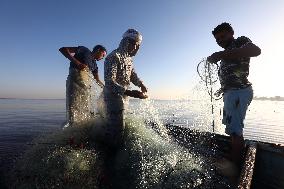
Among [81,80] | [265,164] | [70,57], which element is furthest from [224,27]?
[81,80]

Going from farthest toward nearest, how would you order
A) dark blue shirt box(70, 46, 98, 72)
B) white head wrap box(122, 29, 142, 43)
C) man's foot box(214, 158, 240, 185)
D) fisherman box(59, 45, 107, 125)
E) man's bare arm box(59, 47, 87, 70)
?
dark blue shirt box(70, 46, 98, 72), fisherman box(59, 45, 107, 125), man's bare arm box(59, 47, 87, 70), white head wrap box(122, 29, 142, 43), man's foot box(214, 158, 240, 185)

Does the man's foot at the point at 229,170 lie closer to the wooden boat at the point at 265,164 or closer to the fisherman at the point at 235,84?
the fisherman at the point at 235,84

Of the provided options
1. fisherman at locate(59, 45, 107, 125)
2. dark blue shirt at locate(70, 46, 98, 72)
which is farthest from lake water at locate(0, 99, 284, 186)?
dark blue shirt at locate(70, 46, 98, 72)

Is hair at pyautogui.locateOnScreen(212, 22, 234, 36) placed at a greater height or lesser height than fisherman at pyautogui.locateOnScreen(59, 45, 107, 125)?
greater

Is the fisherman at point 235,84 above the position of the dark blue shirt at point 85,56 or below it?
below

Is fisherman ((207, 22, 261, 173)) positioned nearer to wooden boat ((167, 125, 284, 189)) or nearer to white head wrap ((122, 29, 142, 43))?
wooden boat ((167, 125, 284, 189))

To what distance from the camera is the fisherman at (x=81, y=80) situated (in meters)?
8.67

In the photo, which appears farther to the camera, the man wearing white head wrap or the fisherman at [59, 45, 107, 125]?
the fisherman at [59, 45, 107, 125]

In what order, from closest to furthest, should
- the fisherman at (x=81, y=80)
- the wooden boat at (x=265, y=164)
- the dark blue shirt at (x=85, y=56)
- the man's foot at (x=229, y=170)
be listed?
1. the man's foot at (x=229, y=170)
2. the wooden boat at (x=265, y=164)
3. the fisherman at (x=81, y=80)
4. the dark blue shirt at (x=85, y=56)

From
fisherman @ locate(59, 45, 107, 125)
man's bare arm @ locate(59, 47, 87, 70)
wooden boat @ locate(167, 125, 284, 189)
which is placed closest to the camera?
wooden boat @ locate(167, 125, 284, 189)

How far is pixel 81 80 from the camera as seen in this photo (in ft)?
29.2

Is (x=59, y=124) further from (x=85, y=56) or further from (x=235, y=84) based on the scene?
(x=235, y=84)

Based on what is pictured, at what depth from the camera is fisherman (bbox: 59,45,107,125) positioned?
28.5 feet

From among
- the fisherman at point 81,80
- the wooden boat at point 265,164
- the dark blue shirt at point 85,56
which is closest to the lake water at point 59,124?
the fisherman at point 81,80
